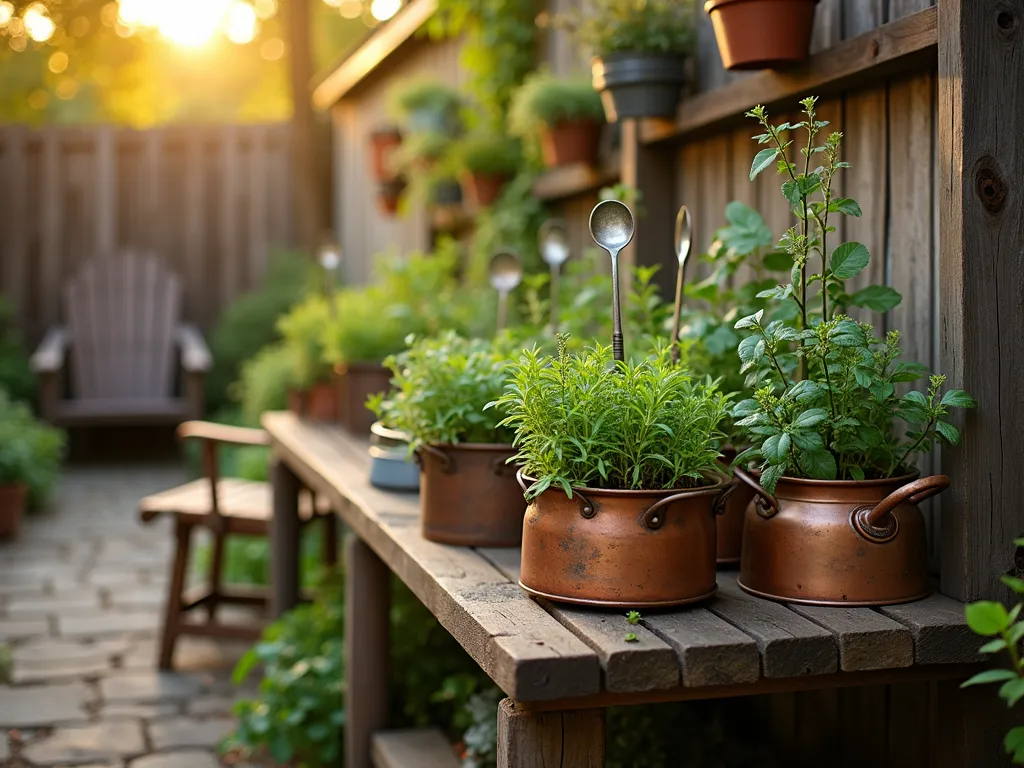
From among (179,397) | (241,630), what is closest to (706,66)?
(241,630)

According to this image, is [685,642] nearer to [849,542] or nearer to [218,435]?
[849,542]

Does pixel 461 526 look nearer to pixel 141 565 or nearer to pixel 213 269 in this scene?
pixel 141 565

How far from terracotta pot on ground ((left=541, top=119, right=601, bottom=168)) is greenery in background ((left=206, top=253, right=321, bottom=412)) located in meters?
5.05

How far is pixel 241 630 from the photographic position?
3920mm

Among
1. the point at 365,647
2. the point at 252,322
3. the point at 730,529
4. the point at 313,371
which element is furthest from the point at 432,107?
the point at 252,322

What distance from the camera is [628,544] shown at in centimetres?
157

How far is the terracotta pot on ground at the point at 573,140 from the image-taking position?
327cm

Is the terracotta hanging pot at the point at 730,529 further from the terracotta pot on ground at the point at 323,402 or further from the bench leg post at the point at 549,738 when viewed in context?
the terracotta pot on ground at the point at 323,402

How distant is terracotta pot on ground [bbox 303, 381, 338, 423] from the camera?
13.1ft

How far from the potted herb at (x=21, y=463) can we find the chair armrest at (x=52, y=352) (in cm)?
34

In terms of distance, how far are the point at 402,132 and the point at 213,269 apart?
3.56 m

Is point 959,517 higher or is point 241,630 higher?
point 959,517

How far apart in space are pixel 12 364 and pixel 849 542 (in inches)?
289

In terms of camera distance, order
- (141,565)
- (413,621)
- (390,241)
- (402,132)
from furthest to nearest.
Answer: (390,241) < (402,132) < (141,565) < (413,621)
